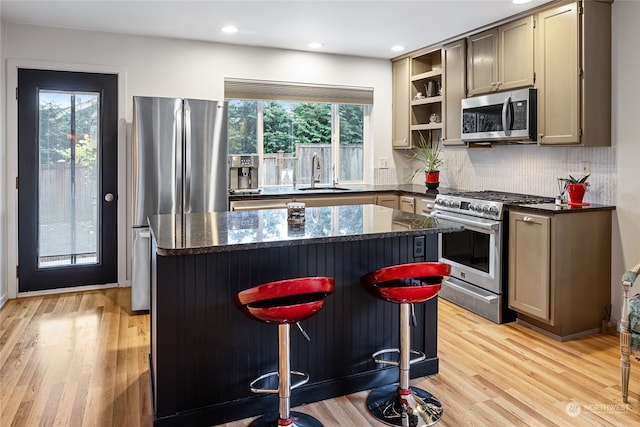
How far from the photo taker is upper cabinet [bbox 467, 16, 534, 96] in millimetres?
3857

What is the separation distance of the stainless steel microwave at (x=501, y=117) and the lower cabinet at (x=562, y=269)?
0.74 metres

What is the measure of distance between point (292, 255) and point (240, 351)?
539mm

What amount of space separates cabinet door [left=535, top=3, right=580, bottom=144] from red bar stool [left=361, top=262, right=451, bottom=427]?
1.94 metres

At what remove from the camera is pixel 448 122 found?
15.8 ft

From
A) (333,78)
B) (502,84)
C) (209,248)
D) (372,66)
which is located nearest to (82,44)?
(333,78)

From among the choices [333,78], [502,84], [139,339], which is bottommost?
[139,339]

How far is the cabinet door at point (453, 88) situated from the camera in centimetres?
457

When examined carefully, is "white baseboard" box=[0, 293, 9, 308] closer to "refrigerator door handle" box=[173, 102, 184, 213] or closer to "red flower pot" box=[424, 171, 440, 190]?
"refrigerator door handle" box=[173, 102, 184, 213]

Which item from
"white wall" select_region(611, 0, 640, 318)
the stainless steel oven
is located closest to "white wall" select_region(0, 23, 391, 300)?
the stainless steel oven

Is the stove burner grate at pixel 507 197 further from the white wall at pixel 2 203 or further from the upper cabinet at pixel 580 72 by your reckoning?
the white wall at pixel 2 203

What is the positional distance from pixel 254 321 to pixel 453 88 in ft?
11.0

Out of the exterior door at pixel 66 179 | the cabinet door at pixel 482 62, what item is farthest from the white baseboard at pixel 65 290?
the cabinet door at pixel 482 62

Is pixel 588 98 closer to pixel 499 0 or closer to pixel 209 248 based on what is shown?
pixel 499 0

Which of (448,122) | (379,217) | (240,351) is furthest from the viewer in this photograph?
(448,122)
